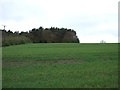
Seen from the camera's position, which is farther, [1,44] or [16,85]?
[1,44]

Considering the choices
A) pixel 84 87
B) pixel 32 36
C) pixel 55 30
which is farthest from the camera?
pixel 55 30

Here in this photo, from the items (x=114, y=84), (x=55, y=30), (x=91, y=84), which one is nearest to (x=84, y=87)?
(x=91, y=84)

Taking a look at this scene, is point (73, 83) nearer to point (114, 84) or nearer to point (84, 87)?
point (84, 87)

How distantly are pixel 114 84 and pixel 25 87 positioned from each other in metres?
3.80

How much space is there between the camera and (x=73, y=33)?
141125 mm

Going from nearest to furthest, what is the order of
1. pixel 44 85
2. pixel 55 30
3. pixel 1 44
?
1. pixel 44 85
2. pixel 1 44
3. pixel 55 30

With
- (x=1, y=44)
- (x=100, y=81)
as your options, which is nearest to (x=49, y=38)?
(x=1, y=44)

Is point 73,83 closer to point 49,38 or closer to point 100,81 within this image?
point 100,81

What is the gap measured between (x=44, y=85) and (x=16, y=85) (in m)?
1.27

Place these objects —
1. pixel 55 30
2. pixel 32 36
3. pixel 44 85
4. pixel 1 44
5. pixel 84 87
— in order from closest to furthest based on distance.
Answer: pixel 84 87 → pixel 44 85 → pixel 1 44 → pixel 32 36 → pixel 55 30

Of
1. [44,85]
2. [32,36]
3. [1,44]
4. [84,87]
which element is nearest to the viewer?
[84,87]

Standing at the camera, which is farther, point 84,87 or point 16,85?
point 16,85

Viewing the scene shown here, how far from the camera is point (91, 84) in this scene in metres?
11.3

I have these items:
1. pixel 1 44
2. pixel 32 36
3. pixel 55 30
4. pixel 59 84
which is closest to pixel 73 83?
pixel 59 84
